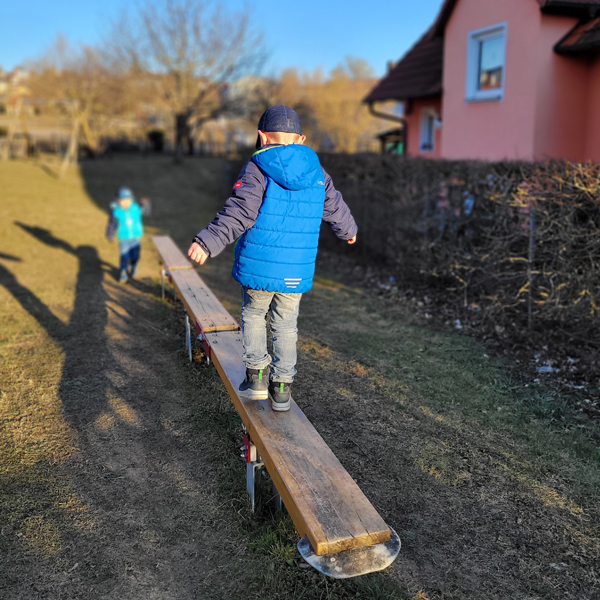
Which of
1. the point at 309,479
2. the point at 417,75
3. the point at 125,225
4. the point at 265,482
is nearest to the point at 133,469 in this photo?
the point at 265,482

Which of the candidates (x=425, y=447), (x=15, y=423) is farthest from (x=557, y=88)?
(x=15, y=423)

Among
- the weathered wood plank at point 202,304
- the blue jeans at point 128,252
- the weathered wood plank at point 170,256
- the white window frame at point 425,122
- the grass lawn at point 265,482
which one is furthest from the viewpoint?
the white window frame at point 425,122

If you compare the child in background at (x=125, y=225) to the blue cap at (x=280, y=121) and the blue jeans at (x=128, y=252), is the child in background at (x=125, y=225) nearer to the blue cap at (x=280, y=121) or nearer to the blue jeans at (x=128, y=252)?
the blue jeans at (x=128, y=252)

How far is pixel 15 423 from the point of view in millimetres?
4004

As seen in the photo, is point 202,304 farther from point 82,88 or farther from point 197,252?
point 82,88

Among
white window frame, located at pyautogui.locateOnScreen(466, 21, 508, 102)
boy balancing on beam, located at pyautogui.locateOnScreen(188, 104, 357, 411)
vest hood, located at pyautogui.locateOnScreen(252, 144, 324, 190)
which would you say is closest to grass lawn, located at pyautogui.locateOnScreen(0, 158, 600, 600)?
boy balancing on beam, located at pyautogui.locateOnScreen(188, 104, 357, 411)

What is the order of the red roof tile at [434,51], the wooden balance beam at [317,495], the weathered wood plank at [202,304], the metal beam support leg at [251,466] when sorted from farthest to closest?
the red roof tile at [434,51], the weathered wood plank at [202,304], the metal beam support leg at [251,466], the wooden balance beam at [317,495]

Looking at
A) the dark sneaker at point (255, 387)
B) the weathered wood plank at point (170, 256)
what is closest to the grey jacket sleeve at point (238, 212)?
the dark sneaker at point (255, 387)

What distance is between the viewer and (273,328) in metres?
3.30

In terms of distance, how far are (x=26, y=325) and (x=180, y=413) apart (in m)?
2.93

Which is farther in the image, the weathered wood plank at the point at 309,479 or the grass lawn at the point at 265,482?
the grass lawn at the point at 265,482

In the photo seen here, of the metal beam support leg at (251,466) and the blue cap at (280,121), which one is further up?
the blue cap at (280,121)

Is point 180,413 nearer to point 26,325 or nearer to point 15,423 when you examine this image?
point 15,423

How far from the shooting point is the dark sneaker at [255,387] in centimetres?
339
